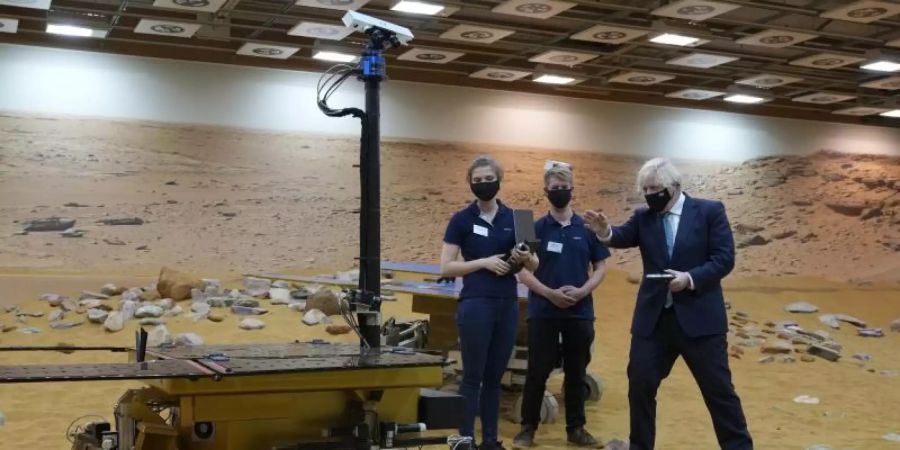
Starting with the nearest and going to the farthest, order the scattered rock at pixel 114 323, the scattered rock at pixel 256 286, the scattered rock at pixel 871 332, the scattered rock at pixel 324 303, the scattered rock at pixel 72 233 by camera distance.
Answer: the scattered rock at pixel 114 323 → the scattered rock at pixel 324 303 → the scattered rock at pixel 72 233 → the scattered rock at pixel 256 286 → the scattered rock at pixel 871 332

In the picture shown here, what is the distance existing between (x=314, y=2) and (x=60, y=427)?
13.8 feet

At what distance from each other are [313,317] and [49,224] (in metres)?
2.91

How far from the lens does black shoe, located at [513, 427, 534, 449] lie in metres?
4.95

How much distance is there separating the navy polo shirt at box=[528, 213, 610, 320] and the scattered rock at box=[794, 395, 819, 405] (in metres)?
2.81

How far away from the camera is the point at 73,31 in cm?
908

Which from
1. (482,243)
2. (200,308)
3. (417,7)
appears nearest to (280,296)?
(200,308)

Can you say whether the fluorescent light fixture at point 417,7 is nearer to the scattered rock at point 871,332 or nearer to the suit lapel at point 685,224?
the suit lapel at point 685,224

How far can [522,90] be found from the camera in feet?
38.4

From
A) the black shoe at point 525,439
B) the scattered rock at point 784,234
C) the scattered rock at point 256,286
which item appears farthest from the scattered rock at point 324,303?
the scattered rock at point 784,234

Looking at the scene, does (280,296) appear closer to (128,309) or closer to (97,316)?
(128,309)

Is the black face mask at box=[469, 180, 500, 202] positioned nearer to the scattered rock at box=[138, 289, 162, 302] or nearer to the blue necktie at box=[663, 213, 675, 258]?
the blue necktie at box=[663, 213, 675, 258]

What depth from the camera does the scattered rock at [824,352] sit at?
30.2 ft

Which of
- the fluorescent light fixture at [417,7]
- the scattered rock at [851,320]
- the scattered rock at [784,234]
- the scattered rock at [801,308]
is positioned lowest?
the scattered rock at [851,320]

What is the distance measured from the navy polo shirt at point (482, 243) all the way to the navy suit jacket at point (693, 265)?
673mm
